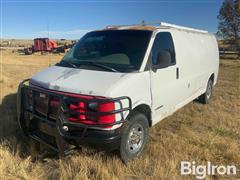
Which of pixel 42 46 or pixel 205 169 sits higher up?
pixel 42 46

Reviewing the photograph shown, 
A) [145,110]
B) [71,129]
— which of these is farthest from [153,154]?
[71,129]

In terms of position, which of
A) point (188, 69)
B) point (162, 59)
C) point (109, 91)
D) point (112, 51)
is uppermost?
point (112, 51)

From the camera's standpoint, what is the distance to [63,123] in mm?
3344

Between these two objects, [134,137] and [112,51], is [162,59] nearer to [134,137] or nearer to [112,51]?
[112,51]

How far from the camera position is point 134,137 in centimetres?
386

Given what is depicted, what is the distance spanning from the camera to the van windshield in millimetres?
4004

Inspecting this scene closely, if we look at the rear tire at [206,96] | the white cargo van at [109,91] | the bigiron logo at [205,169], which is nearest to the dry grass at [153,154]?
the bigiron logo at [205,169]

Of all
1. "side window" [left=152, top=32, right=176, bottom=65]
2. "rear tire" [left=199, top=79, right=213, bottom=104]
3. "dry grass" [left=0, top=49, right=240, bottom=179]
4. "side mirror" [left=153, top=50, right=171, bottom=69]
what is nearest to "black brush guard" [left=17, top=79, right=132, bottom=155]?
"dry grass" [left=0, top=49, right=240, bottom=179]

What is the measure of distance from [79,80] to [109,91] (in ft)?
1.82

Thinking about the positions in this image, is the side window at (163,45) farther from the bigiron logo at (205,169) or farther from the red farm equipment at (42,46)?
the red farm equipment at (42,46)

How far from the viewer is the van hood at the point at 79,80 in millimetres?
3350

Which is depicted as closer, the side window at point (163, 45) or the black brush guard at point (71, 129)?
the black brush guard at point (71, 129)

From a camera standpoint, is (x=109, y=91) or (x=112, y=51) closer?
(x=109, y=91)

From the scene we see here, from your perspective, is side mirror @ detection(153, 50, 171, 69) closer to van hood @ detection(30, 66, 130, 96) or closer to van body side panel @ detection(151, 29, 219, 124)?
van body side panel @ detection(151, 29, 219, 124)
